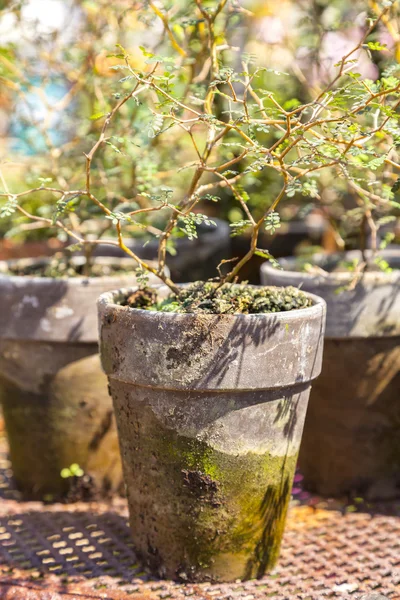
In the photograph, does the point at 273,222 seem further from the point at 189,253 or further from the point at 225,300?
the point at 189,253

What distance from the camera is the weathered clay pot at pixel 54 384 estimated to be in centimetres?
242

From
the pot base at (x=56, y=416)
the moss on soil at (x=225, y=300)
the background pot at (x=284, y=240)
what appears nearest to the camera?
the moss on soil at (x=225, y=300)

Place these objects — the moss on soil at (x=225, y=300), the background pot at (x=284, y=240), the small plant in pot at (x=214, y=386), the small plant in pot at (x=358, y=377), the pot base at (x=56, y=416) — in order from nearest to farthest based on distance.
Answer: the small plant in pot at (x=214, y=386), the moss on soil at (x=225, y=300), the small plant in pot at (x=358, y=377), the pot base at (x=56, y=416), the background pot at (x=284, y=240)

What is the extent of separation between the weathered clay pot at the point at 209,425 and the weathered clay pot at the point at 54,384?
1.64 ft

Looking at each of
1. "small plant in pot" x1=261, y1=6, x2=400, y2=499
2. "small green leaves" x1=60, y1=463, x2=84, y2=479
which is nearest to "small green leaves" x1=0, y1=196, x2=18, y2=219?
"small plant in pot" x1=261, y1=6, x2=400, y2=499

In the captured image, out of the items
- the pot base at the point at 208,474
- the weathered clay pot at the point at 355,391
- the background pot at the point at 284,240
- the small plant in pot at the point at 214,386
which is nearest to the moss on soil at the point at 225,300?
the small plant in pot at the point at 214,386

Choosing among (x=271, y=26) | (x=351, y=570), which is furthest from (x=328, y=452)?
(x=271, y=26)

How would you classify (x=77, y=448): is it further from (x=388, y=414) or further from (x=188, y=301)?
(x=388, y=414)

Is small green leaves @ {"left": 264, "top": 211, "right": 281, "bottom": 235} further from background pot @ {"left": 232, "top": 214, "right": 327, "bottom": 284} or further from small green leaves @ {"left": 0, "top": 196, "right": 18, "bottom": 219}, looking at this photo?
background pot @ {"left": 232, "top": 214, "right": 327, "bottom": 284}

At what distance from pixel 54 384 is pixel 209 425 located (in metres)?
0.90

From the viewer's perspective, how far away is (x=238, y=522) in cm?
189

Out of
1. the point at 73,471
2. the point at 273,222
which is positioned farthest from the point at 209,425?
the point at 73,471

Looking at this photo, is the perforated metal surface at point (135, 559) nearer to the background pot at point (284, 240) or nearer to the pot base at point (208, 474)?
the pot base at point (208, 474)

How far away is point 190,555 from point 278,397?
502 mm
